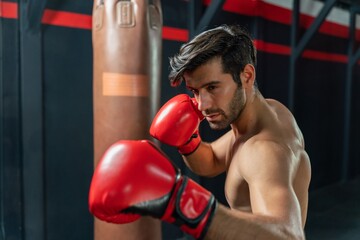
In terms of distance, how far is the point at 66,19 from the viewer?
2.26 metres

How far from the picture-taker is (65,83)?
2.28m

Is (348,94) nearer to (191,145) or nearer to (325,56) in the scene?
(325,56)

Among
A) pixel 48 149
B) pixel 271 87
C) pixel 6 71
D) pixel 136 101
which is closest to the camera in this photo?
pixel 136 101

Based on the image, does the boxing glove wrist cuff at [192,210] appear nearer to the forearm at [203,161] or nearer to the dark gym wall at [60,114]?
the forearm at [203,161]

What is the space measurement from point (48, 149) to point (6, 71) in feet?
1.65

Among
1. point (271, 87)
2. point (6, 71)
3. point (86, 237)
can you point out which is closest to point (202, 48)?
point (6, 71)

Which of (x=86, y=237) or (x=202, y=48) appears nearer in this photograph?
(x=202, y=48)

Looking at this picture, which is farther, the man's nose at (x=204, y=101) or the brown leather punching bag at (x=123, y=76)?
the brown leather punching bag at (x=123, y=76)

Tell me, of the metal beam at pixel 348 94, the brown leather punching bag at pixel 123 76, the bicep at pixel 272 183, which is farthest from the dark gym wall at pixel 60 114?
the metal beam at pixel 348 94

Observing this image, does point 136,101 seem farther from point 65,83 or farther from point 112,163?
point 65,83

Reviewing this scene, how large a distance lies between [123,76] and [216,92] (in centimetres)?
60

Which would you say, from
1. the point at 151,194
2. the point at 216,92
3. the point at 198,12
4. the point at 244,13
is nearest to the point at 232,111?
the point at 216,92

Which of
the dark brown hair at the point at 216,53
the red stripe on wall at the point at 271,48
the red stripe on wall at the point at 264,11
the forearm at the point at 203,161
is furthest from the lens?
the red stripe on wall at the point at 271,48

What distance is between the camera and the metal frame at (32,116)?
2.07m
